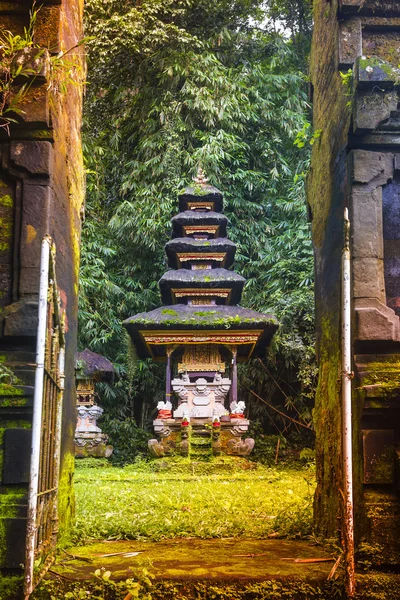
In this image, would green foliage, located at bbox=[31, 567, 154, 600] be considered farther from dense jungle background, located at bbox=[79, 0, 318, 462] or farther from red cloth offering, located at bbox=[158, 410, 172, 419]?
dense jungle background, located at bbox=[79, 0, 318, 462]

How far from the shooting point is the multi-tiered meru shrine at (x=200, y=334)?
51.5 feet

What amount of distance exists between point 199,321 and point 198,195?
4179mm

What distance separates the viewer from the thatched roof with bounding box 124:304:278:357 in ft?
51.8

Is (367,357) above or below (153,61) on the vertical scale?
below

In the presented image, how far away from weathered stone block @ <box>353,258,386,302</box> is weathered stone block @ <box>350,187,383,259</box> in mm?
55

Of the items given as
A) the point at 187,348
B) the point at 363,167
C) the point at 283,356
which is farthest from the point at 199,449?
the point at 363,167

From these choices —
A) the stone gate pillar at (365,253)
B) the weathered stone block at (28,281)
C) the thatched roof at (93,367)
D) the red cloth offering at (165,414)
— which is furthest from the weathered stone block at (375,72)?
the thatched roof at (93,367)

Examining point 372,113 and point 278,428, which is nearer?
point 372,113

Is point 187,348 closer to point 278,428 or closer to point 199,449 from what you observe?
point 199,449

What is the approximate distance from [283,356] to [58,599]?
16040 millimetres

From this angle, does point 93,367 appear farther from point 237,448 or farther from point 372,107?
point 372,107

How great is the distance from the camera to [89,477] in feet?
42.2

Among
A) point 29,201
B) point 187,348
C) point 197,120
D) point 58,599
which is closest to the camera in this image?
point 58,599

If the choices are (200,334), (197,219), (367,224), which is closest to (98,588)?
(367,224)
